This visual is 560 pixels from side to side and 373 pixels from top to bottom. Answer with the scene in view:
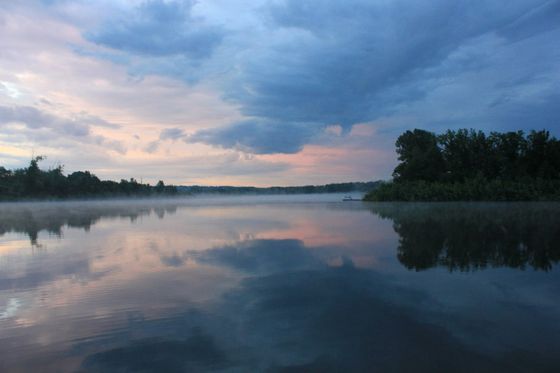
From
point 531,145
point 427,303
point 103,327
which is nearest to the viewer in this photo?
point 103,327

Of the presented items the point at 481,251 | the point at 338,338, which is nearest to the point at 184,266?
the point at 338,338

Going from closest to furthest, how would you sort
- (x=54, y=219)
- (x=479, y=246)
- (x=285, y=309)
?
1. (x=285, y=309)
2. (x=479, y=246)
3. (x=54, y=219)

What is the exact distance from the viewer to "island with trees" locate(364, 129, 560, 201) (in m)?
53.2

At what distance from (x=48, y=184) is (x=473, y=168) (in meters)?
95.3

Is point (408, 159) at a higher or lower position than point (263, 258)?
higher

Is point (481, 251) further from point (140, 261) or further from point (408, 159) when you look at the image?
point (408, 159)

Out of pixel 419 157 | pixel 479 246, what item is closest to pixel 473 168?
pixel 419 157

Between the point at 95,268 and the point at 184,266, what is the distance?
2425mm

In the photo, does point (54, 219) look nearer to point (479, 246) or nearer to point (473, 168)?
point (479, 246)

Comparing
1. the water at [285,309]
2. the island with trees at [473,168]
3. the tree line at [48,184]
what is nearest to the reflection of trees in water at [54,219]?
the water at [285,309]

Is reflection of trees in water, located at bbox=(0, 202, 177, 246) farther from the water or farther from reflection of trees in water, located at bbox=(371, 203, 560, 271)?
reflection of trees in water, located at bbox=(371, 203, 560, 271)

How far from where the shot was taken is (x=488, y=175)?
59.8 meters

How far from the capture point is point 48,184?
9806cm

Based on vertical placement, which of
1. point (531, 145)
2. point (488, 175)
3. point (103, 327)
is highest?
point (531, 145)
